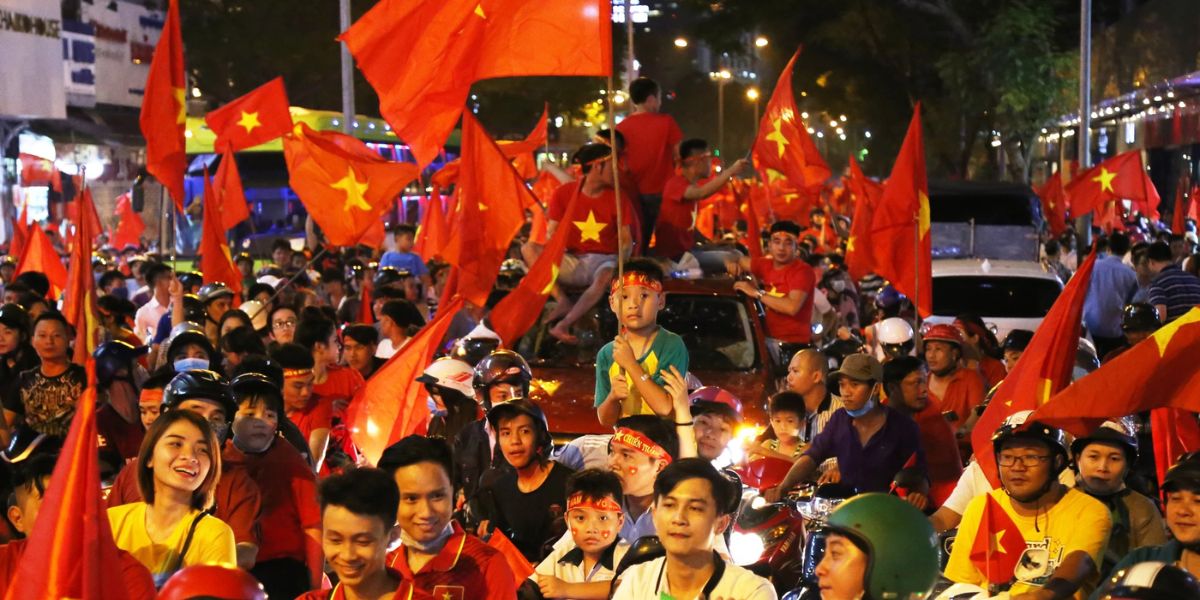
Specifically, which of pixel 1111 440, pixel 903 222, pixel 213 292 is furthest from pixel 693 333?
pixel 1111 440

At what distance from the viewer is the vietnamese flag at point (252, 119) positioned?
54.9 ft

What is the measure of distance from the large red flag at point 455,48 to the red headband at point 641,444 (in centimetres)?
230

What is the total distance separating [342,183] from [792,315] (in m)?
4.05

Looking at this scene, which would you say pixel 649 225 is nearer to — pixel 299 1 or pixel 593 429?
pixel 593 429

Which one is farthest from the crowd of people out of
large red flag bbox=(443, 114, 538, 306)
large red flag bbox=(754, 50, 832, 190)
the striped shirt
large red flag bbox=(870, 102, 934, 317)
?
large red flag bbox=(754, 50, 832, 190)

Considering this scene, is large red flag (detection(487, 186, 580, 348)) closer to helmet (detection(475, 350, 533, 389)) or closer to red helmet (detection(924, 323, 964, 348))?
red helmet (detection(924, 323, 964, 348))

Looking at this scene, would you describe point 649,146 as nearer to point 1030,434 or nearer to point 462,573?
point 1030,434

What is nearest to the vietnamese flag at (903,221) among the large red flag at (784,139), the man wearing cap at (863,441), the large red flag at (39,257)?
the large red flag at (784,139)

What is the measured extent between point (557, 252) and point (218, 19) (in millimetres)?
42245

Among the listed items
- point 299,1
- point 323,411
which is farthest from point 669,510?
point 299,1

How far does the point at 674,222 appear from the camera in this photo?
11.8m

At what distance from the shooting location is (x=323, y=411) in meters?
8.70

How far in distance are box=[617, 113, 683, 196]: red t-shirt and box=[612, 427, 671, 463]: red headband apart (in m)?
5.35

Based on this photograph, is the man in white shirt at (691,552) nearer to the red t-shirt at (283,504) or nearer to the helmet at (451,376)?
the red t-shirt at (283,504)
